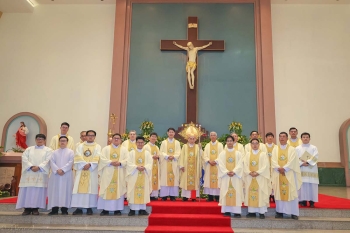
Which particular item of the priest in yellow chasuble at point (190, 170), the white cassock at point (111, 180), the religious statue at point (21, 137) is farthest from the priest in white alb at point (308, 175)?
the religious statue at point (21, 137)

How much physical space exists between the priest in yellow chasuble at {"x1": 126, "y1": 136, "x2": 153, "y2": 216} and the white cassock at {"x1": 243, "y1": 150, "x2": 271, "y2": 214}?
1.85 metres

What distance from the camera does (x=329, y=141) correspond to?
10836 mm

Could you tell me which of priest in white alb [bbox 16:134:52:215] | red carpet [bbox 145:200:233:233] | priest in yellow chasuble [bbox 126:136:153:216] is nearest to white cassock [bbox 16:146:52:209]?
priest in white alb [bbox 16:134:52:215]

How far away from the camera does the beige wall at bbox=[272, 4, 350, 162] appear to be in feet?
35.9

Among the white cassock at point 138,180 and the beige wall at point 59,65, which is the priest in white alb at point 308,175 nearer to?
the white cassock at point 138,180

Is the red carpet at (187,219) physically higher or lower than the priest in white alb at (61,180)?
lower

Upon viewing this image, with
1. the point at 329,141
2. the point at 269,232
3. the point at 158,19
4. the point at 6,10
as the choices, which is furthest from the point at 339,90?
the point at 6,10

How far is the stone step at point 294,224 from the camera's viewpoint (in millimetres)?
5383

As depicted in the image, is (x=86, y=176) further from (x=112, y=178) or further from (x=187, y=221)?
(x=187, y=221)

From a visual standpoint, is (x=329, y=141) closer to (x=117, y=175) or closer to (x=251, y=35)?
(x=251, y=35)

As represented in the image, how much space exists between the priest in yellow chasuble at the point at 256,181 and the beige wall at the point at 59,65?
6.38 metres

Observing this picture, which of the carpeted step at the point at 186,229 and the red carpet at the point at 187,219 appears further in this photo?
the red carpet at the point at 187,219

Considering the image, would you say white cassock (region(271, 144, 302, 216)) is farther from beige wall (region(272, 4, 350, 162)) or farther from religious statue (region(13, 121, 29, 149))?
religious statue (region(13, 121, 29, 149))

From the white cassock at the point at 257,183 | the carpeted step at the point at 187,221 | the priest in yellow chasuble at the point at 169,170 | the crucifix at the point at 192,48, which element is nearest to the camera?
the carpeted step at the point at 187,221
